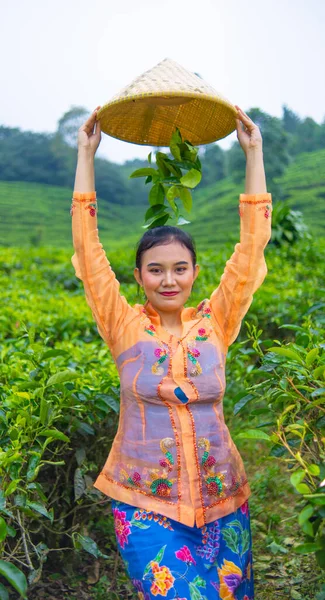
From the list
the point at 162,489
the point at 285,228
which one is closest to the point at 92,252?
the point at 162,489

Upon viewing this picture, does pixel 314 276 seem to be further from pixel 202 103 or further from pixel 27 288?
pixel 202 103

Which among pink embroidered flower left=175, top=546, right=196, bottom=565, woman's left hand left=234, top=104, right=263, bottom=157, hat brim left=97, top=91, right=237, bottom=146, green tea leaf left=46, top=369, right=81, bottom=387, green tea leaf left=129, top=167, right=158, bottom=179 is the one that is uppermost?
hat brim left=97, top=91, right=237, bottom=146

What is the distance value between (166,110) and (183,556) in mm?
1401

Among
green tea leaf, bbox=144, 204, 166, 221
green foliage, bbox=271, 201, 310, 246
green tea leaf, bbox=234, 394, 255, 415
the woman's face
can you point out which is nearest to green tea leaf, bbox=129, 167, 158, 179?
green tea leaf, bbox=144, 204, 166, 221

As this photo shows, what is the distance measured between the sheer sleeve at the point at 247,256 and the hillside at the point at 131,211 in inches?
378

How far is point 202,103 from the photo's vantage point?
2.20m

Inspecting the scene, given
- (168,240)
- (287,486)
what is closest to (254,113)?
(287,486)

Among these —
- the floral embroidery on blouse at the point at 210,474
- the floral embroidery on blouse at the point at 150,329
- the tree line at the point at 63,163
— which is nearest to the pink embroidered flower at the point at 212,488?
the floral embroidery on blouse at the point at 210,474

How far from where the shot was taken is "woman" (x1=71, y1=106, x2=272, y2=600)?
1.82 metres

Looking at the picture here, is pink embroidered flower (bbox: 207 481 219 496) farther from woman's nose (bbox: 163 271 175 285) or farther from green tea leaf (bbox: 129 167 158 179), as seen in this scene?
green tea leaf (bbox: 129 167 158 179)

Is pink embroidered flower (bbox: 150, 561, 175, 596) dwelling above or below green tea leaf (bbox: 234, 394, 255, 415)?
below

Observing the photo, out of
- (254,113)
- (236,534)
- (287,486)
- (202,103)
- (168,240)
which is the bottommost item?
(287,486)

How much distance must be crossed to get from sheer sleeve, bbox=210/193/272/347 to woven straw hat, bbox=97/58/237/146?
303 mm

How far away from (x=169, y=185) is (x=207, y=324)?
55 centimetres
